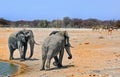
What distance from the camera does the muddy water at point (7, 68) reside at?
794 inches

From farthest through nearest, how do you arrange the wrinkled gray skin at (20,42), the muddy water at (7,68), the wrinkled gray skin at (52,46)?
the wrinkled gray skin at (20,42), the muddy water at (7,68), the wrinkled gray skin at (52,46)

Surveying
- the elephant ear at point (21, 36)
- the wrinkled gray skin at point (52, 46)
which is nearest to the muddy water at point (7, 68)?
the elephant ear at point (21, 36)

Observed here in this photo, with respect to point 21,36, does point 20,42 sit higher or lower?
lower

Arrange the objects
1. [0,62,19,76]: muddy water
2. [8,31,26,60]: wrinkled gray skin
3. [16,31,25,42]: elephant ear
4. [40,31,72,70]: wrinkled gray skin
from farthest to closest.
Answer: [8,31,26,60]: wrinkled gray skin, [16,31,25,42]: elephant ear, [0,62,19,76]: muddy water, [40,31,72,70]: wrinkled gray skin

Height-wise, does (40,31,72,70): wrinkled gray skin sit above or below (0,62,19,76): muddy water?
above

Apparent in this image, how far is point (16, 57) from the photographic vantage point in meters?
27.5

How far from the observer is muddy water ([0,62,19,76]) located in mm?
20178

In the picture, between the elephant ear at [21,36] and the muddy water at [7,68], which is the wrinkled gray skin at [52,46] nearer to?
the muddy water at [7,68]

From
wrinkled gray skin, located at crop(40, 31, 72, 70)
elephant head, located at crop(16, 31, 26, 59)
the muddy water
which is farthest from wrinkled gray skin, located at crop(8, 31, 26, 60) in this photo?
wrinkled gray skin, located at crop(40, 31, 72, 70)

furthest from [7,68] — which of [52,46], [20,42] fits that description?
[52,46]

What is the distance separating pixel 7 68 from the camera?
73.0 ft

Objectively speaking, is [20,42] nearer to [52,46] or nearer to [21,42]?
[21,42]

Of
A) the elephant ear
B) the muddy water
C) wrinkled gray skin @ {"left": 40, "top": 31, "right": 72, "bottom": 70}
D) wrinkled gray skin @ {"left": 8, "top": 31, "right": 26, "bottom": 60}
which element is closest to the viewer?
wrinkled gray skin @ {"left": 40, "top": 31, "right": 72, "bottom": 70}

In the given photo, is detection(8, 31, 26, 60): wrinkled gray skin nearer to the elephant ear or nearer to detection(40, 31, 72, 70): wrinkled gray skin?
the elephant ear
